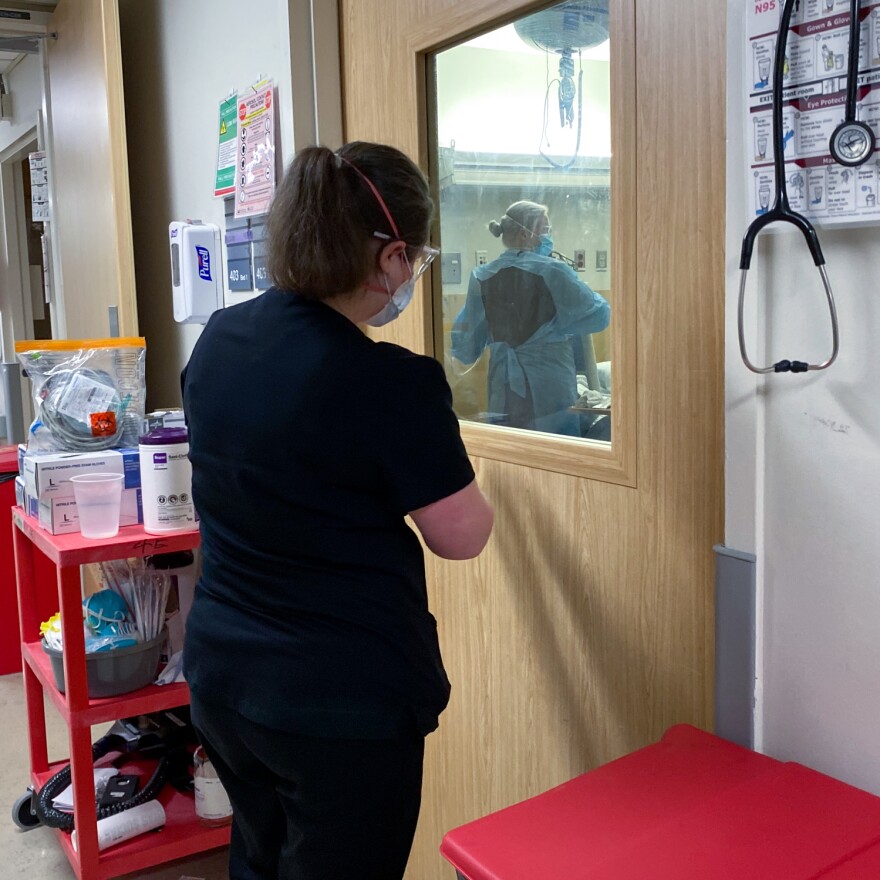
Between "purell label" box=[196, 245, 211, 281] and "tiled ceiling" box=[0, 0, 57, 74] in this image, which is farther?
"tiled ceiling" box=[0, 0, 57, 74]

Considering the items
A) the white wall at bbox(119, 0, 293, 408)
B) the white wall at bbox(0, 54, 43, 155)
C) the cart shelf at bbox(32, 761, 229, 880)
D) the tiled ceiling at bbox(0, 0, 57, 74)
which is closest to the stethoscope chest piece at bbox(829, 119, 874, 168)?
the white wall at bbox(119, 0, 293, 408)

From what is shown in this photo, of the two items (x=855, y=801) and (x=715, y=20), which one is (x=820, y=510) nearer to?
(x=855, y=801)

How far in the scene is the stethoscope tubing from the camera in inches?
38.0

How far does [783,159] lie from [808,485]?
13.6 inches

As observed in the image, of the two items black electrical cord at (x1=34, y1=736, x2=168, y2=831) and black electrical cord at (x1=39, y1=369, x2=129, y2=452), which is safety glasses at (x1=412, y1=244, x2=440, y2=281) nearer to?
black electrical cord at (x1=39, y1=369, x2=129, y2=452)

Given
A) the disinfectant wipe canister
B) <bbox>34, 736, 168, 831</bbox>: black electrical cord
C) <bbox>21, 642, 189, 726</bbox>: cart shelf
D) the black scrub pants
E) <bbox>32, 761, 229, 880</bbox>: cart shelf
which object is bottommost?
<bbox>32, 761, 229, 880</bbox>: cart shelf

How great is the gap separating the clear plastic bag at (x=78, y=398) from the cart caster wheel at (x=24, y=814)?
88 cm

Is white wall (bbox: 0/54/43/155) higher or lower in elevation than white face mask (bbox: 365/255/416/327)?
higher

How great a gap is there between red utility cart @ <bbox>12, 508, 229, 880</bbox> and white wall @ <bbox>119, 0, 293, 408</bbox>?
72cm

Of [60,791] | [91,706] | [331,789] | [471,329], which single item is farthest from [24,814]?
[471,329]

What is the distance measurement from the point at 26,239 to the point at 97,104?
241cm

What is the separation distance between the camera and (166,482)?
1896mm

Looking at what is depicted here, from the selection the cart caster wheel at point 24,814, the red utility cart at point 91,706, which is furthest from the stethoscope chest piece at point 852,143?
the cart caster wheel at point 24,814

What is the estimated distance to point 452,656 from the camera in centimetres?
178
